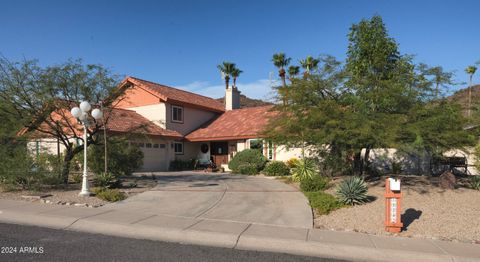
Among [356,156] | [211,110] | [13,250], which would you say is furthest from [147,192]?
[211,110]

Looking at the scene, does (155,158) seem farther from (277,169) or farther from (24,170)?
(24,170)

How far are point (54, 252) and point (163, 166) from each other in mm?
19531

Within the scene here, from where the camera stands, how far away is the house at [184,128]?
24.5 meters

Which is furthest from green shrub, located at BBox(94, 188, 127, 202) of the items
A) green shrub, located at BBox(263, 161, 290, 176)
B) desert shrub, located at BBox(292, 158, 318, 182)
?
green shrub, located at BBox(263, 161, 290, 176)

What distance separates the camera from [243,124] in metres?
26.8

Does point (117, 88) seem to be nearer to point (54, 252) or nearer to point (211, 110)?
point (54, 252)

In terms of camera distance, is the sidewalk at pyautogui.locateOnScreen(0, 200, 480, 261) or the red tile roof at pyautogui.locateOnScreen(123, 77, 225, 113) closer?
the sidewalk at pyautogui.locateOnScreen(0, 200, 480, 261)

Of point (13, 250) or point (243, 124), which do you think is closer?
point (13, 250)

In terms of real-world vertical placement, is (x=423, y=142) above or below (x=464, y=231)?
above

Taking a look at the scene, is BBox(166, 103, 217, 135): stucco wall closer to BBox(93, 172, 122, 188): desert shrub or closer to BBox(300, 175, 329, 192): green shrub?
BBox(93, 172, 122, 188): desert shrub

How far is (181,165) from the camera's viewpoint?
26391mm

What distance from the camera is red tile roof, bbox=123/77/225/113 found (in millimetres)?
26077

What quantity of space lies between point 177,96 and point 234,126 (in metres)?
4.84

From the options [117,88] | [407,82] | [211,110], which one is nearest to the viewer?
[407,82]
